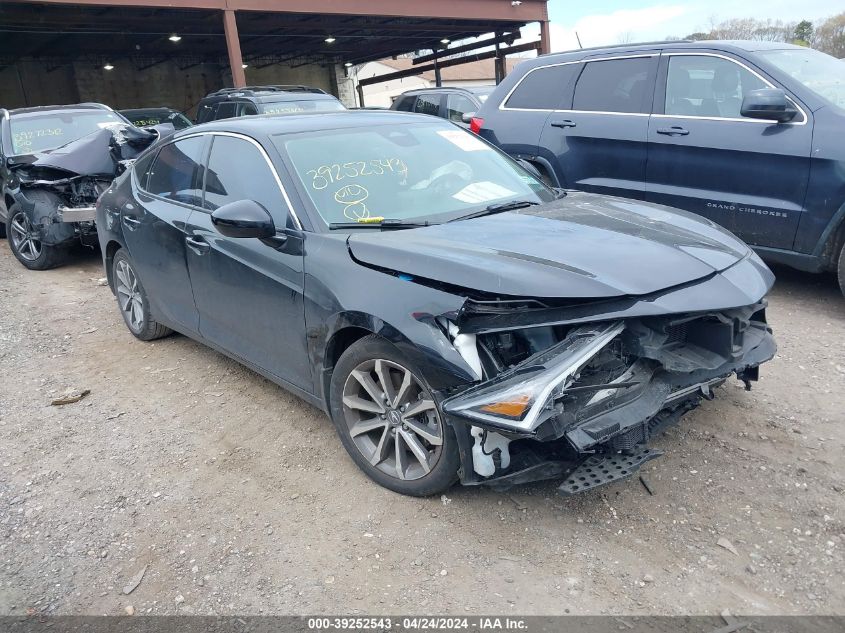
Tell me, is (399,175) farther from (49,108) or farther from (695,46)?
(49,108)

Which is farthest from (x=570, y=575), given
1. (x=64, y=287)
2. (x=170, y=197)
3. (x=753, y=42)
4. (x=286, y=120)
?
(x=64, y=287)

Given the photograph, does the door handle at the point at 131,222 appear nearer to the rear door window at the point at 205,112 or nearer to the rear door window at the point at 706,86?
the rear door window at the point at 706,86

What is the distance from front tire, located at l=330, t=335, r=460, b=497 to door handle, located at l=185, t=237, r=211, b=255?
52.0 inches

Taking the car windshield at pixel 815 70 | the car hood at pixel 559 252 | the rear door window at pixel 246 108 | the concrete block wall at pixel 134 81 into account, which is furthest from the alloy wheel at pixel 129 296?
the concrete block wall at pixel 134 81

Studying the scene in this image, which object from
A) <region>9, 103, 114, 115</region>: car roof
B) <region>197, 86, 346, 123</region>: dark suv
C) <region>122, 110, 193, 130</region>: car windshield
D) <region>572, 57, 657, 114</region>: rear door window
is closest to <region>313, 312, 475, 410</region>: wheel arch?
<region>572, 57, 657, 114</region>: rear door window

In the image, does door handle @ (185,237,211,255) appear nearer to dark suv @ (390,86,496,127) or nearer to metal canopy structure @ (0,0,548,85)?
dark suv @ (390,86,496,127)

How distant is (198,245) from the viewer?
160 inches

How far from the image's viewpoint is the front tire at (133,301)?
510cm

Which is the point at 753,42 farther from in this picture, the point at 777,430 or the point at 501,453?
the point at 501,453

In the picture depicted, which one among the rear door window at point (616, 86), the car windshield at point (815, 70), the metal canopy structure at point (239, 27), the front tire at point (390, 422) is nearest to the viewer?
the front tire at point (390, 422)

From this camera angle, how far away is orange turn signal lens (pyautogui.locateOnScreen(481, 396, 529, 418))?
2.47 m

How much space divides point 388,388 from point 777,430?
1996 millimetres

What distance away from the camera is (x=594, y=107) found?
20.0 ft

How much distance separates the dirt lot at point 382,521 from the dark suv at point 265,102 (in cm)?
708
